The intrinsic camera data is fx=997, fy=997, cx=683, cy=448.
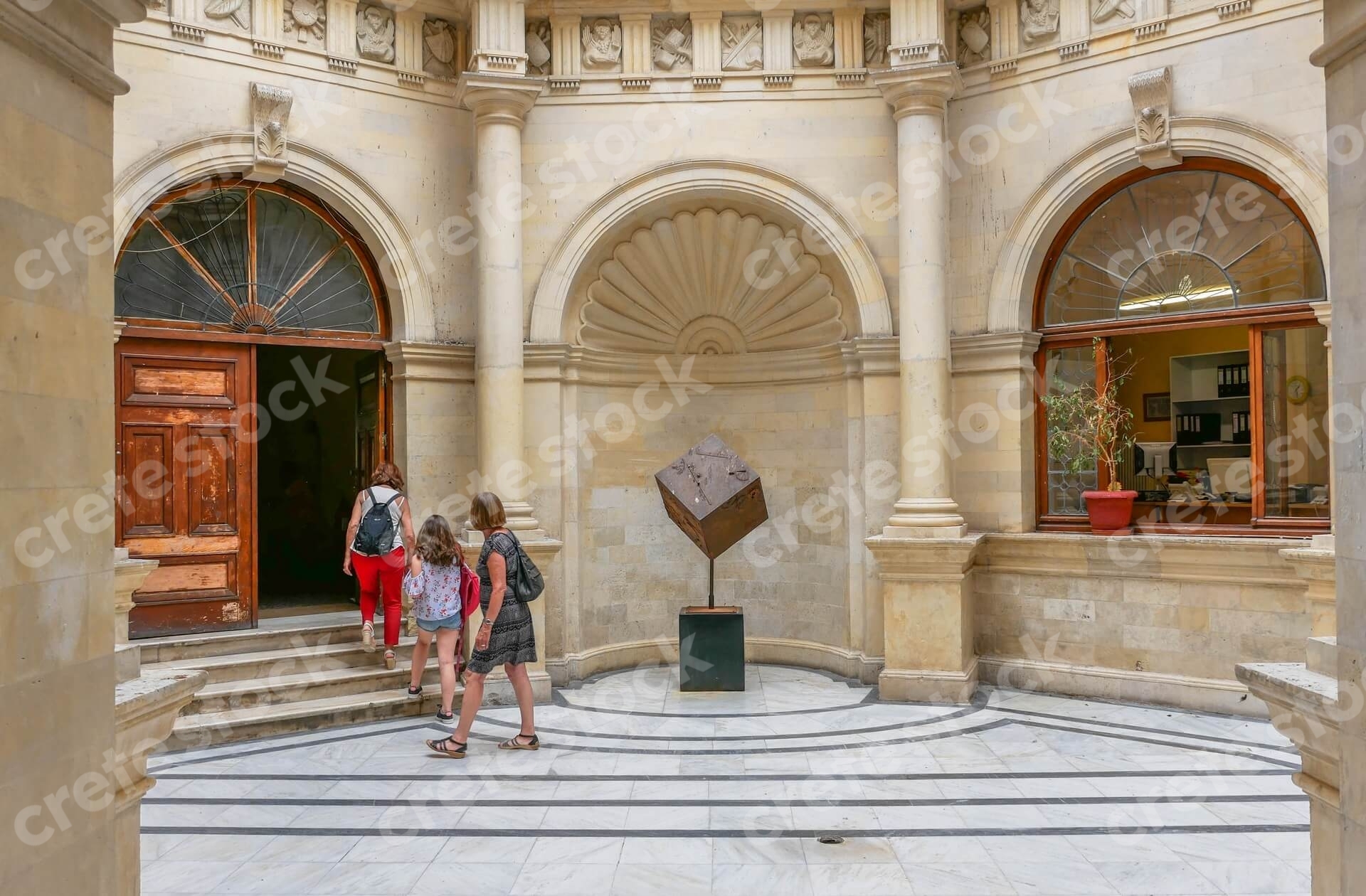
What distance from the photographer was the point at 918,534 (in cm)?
802

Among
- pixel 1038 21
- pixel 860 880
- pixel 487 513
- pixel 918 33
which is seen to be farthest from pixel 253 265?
pixel 1038 21

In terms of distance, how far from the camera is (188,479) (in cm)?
802

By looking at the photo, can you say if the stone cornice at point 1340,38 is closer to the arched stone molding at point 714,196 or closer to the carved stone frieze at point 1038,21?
the arched stone molding at point 714,196

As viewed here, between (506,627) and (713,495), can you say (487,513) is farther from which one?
(713,495)

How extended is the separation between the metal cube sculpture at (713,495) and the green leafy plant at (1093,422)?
261 centimetres

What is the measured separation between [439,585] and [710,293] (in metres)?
4.13

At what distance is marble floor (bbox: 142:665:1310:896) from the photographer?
4.54m

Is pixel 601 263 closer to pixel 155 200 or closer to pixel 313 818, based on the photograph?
pixel 155 200

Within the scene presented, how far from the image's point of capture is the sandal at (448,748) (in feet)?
21.2

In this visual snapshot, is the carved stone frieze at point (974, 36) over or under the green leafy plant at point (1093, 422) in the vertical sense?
over

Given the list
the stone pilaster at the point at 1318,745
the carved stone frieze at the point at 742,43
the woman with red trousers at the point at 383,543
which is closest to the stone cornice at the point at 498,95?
the carved stone frieze at the point at 742,43

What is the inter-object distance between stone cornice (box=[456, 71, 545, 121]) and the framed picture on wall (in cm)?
582

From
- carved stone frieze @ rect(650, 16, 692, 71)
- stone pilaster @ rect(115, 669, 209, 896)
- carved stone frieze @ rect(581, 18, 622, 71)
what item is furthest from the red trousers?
carved stone frieze @ rect(650, 16, 692, 71)

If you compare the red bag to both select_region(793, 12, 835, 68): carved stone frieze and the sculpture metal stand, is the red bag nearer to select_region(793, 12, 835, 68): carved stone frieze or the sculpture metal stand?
the sculpture metal stand
